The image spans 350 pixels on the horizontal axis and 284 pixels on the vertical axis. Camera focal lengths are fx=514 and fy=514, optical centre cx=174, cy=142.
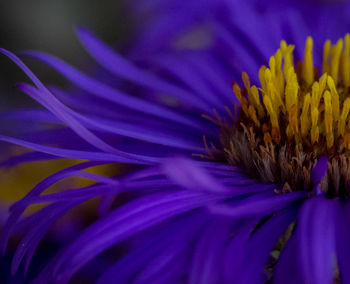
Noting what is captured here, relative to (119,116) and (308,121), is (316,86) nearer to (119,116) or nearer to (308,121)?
(308,121)

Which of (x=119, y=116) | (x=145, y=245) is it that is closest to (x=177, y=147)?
(x=119, y=116)

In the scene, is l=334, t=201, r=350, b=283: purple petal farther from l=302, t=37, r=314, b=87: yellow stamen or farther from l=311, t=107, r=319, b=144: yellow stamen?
l=302, t=37, r=314, b=87: yellow stamen

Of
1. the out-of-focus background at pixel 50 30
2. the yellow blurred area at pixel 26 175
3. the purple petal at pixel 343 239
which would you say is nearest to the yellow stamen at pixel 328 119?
the purple petal at pixel 343 239

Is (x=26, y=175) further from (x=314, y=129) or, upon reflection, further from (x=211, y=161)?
(x=314, y=129)

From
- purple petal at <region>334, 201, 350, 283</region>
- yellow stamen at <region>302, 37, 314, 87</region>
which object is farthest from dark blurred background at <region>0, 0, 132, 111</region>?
purple petal at <region>334, 201, 350, 283</region>

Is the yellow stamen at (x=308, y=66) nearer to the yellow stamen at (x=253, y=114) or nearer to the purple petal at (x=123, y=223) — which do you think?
the yellow stamen at (x=253, y=114)

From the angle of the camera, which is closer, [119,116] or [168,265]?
[168,265]
